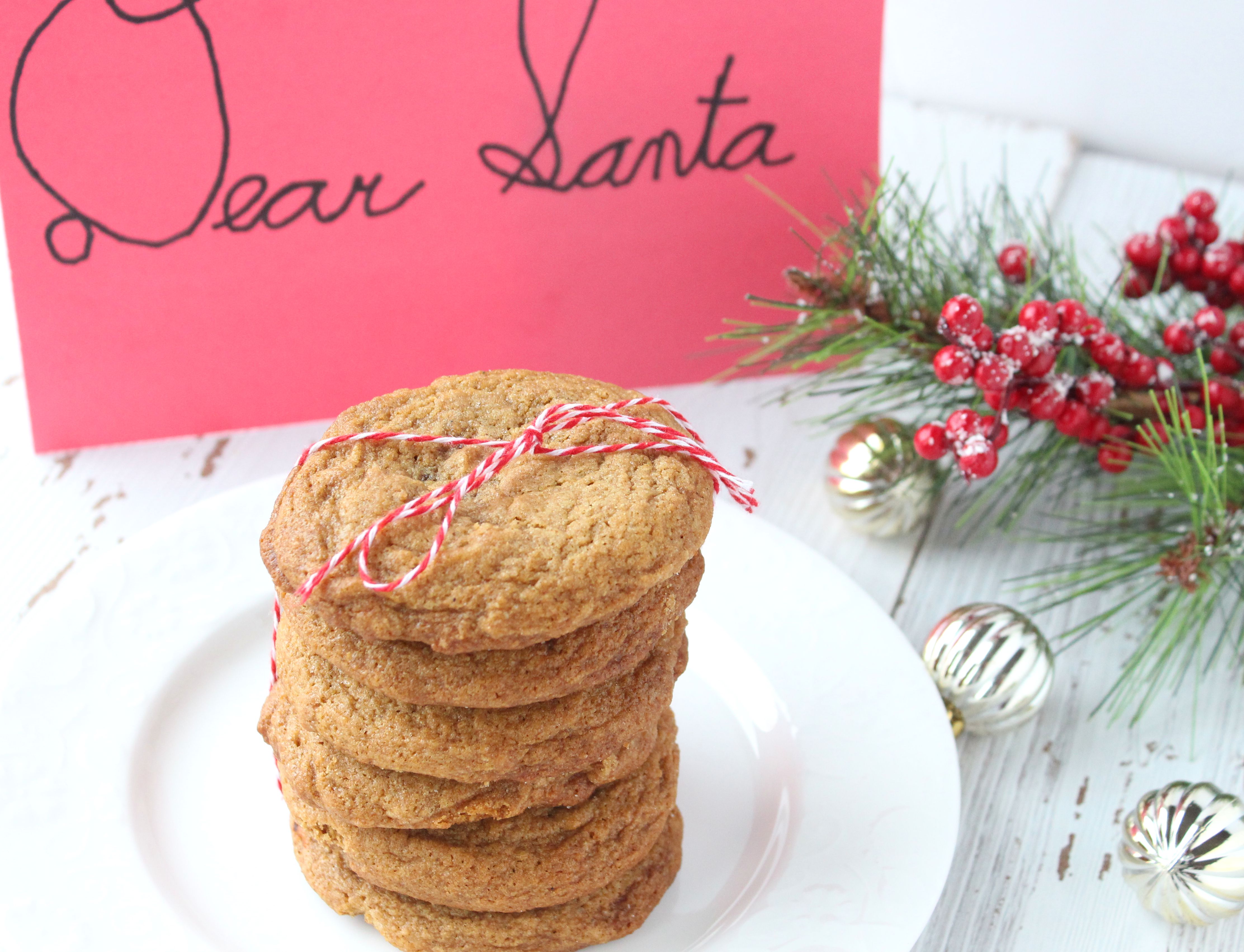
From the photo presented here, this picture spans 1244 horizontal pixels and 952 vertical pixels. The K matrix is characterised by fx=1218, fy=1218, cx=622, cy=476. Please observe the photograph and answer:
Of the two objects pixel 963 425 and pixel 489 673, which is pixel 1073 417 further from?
pixel 489 673

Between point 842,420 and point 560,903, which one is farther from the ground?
point 842,420

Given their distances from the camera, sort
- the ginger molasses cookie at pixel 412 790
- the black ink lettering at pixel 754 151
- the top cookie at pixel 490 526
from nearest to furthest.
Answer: the top cookie at pixel 490 526 < the ginger molasses cookie at pixel 412 790 < the black ink lettering at pixel 754 151

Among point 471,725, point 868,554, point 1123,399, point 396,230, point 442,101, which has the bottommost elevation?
point 868,554

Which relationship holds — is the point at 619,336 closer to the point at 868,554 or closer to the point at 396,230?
the point at 396,230

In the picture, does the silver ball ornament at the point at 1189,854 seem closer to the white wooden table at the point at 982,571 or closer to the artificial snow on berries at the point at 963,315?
the white wooden table at the point at 982,571

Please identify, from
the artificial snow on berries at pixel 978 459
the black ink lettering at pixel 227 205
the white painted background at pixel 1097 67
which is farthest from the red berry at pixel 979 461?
the white painted background at pixel 1097 67

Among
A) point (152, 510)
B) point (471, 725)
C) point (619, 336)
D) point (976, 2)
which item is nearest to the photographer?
point (471, 725)

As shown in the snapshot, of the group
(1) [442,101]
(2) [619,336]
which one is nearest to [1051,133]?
(2) [619,336]
